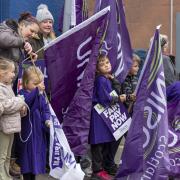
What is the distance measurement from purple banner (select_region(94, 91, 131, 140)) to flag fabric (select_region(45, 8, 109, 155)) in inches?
19.3

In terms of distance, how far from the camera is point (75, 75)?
20.3 feet

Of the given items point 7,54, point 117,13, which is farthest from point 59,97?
point 117,13

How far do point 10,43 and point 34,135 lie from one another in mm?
976

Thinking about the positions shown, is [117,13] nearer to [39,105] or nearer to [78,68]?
[78,68]

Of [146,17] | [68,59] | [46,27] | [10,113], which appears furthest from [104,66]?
[146,17]

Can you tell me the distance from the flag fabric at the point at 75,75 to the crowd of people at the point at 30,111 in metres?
0.19

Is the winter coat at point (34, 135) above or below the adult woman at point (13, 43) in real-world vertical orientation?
below

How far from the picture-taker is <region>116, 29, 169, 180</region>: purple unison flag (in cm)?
567

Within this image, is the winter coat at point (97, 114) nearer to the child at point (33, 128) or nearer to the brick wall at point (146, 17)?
the child at point (33, 128)

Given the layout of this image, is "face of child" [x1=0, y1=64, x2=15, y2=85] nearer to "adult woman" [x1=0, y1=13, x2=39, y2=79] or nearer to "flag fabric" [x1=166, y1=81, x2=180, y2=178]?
"adult woman" [x1=0, y1=13, x2=39, y2=79]

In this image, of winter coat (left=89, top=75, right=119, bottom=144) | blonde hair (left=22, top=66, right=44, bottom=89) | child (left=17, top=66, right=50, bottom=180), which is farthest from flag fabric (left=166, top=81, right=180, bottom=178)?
blonde hair (left=22, top=66, right=44, bottom=89)

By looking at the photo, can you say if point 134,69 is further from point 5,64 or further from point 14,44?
point 5,64

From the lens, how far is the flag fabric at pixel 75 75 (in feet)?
19.8

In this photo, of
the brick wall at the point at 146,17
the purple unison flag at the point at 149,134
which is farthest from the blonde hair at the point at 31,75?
the brick wall at the point at 146,17
